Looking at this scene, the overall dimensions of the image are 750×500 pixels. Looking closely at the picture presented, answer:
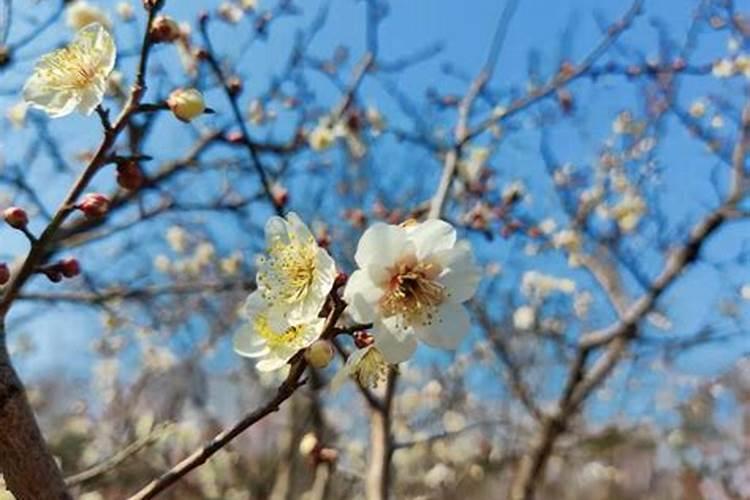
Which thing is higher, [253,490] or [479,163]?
[479,163]

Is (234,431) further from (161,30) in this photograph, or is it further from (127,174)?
(161,30)

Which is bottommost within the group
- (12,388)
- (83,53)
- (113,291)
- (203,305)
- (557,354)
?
(12,388)

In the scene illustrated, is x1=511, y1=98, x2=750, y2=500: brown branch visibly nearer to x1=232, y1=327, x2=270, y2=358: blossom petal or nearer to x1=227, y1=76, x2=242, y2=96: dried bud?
x1=227, y1=76, x2=242, y2=96: dried bud

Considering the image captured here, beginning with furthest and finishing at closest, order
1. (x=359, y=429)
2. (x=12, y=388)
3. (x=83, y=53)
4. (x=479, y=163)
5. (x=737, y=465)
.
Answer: (x=359, y=429) → (x=737, y=465) → (x=479, y=163) → (x=83, y=53) → (x=12, y=388)

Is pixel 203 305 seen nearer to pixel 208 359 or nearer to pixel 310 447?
pixel 208 359

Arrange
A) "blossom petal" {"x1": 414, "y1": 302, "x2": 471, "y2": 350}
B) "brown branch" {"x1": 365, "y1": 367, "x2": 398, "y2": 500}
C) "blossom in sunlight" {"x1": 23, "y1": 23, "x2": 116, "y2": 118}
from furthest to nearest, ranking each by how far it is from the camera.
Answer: "brown branch" {"x1": 365, "y1": 367, "x2": 398, "y2": 500} < "blossom in sunlight" {"x1": 23, "y1": 23, "x2": 116, "y2": 118} < "blossom petal" {"x1": 414, "y1": 302, "x2": 471, "y2": 350}

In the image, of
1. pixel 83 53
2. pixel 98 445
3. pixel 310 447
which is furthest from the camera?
pixel 98 445

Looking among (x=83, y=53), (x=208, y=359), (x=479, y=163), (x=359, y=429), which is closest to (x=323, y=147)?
(x=479, y=163)

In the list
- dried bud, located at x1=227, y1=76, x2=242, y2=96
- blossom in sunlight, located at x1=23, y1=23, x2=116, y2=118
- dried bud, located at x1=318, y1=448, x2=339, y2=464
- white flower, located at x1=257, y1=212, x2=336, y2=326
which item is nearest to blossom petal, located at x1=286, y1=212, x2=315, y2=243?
white flower, located at x1=257, y1=212, x2=336, y2=326
